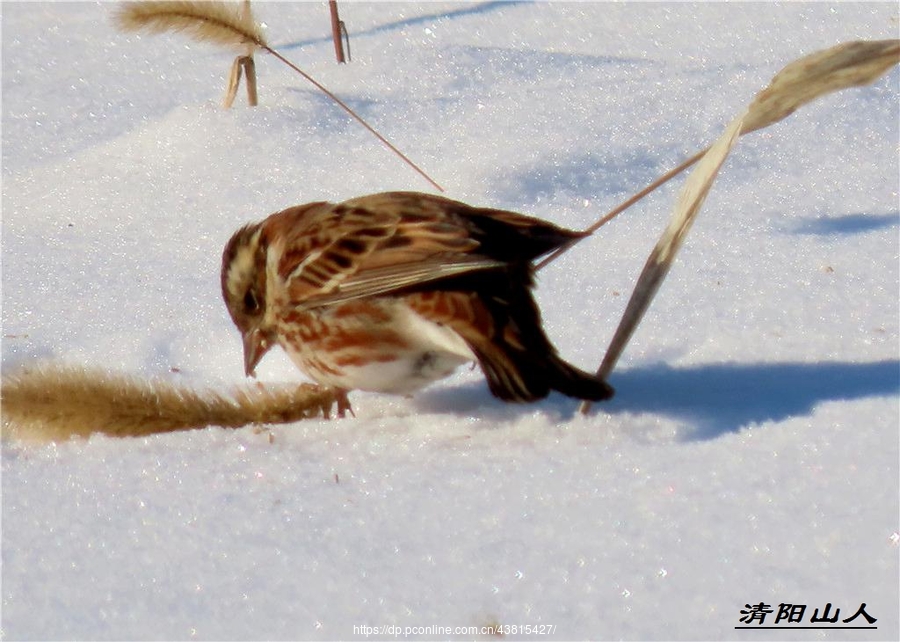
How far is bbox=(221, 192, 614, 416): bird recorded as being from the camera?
11.2 feet

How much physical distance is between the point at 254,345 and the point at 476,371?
649 mm

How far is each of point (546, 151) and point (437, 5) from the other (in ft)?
8.63

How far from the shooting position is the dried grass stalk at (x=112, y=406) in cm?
345

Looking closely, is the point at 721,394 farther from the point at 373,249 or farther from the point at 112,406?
the point at 112,406

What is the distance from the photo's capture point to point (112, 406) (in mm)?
3461

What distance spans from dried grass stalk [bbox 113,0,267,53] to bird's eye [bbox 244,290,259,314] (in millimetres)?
1664

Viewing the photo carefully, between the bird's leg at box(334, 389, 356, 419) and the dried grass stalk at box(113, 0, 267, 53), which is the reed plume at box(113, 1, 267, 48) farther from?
the bird's leg at box(334, 389, 356, 419)

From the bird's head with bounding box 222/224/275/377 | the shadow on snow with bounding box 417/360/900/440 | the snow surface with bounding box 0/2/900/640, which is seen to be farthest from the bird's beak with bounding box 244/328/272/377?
the shadow on snow with bounding box 417/360/900/440

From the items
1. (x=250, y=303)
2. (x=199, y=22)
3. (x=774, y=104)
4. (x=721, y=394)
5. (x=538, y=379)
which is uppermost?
(x=774, y=104)

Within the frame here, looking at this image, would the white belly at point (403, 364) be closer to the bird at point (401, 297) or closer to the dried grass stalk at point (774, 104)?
the bird at point (401, 297)

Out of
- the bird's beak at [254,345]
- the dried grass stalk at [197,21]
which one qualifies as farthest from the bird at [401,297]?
the dried grass stalk at [197,21]

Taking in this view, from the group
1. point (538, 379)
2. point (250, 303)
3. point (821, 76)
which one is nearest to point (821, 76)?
point (821, 76)

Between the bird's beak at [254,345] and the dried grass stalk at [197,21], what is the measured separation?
5.86 feet

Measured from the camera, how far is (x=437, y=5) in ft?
25.0
